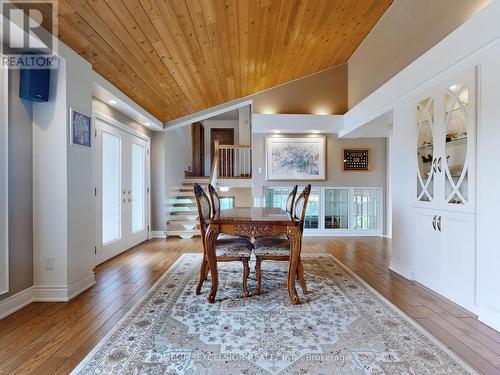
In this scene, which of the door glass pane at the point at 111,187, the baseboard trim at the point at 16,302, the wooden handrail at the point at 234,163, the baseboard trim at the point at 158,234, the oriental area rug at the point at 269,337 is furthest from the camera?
the wooden handrail at the point at 234,163

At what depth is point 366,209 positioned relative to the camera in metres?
5.98

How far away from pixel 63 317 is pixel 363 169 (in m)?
5.59

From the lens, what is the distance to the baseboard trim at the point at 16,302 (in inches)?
88.5

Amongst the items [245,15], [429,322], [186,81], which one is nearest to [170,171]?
[186,81]

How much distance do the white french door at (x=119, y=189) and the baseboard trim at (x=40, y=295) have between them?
1.16 meters

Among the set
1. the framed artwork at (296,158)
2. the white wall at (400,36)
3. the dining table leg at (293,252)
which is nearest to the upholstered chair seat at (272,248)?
the dining table leg at (293,252)

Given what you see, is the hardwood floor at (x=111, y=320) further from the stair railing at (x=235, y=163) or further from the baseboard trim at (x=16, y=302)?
the stair railing at (x=235, y=163)

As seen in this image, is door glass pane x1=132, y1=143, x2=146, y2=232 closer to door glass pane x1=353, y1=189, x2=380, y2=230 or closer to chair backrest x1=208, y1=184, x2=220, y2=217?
chair backrest x1=208, y1=184, x2=220, y2=217

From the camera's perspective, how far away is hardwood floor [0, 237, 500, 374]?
171 cm

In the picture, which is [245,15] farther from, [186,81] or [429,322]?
[429,322]

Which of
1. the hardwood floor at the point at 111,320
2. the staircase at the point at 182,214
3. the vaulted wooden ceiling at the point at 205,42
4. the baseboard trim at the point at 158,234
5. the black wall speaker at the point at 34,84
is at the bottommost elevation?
the hardwood floor at the point at 111,320

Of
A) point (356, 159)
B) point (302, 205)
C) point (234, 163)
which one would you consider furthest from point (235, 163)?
point (302, 205)

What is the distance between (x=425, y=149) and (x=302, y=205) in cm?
155

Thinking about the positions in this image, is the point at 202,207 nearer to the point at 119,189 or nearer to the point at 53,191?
the point at 53,191
